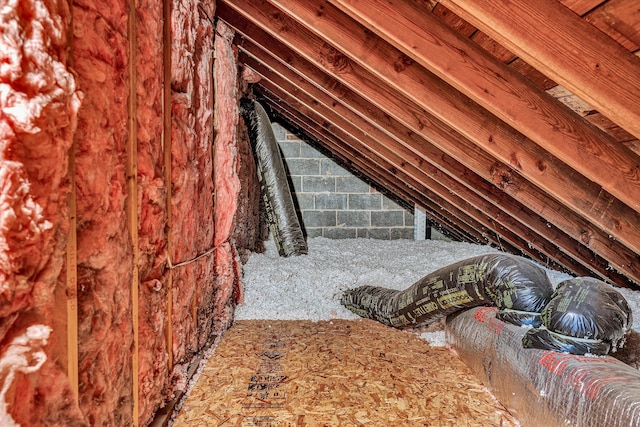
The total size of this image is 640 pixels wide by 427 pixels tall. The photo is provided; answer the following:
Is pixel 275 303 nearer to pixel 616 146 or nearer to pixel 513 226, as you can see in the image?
pixel 513 226

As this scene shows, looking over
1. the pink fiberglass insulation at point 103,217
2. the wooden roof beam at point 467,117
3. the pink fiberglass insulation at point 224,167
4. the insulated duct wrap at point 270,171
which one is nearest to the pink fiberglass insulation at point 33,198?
the pink fiberglass insulation at point 103,217

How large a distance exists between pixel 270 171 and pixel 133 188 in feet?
7.87

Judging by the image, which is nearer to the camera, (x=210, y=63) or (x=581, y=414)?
(x=581, y=414)

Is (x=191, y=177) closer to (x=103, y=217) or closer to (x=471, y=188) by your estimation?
(x=103, y=217)

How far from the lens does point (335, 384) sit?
2.03m

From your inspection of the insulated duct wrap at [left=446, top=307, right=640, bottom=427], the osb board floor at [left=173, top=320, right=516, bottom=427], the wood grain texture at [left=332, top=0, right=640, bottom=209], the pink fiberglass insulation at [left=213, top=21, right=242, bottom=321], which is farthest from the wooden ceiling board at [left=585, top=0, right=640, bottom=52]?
the pink fiberglass insulation at [left=213, top=21, right=242, bottom=321]

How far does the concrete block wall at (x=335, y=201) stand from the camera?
554cm

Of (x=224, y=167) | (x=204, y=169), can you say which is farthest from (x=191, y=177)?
(x=224, y=167)

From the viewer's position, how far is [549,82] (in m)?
1.47

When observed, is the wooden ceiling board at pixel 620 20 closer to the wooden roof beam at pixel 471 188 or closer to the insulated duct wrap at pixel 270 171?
the wooden roof beam at pixel 471 188

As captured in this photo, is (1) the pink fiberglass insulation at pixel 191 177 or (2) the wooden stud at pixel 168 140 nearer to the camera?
(2) the wooden stud at pixel 168 140

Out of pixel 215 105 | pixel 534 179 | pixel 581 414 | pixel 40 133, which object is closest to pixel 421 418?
pixel 581 414

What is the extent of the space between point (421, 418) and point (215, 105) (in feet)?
7.05

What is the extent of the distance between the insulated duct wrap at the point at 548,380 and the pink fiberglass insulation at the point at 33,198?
5.22ft
